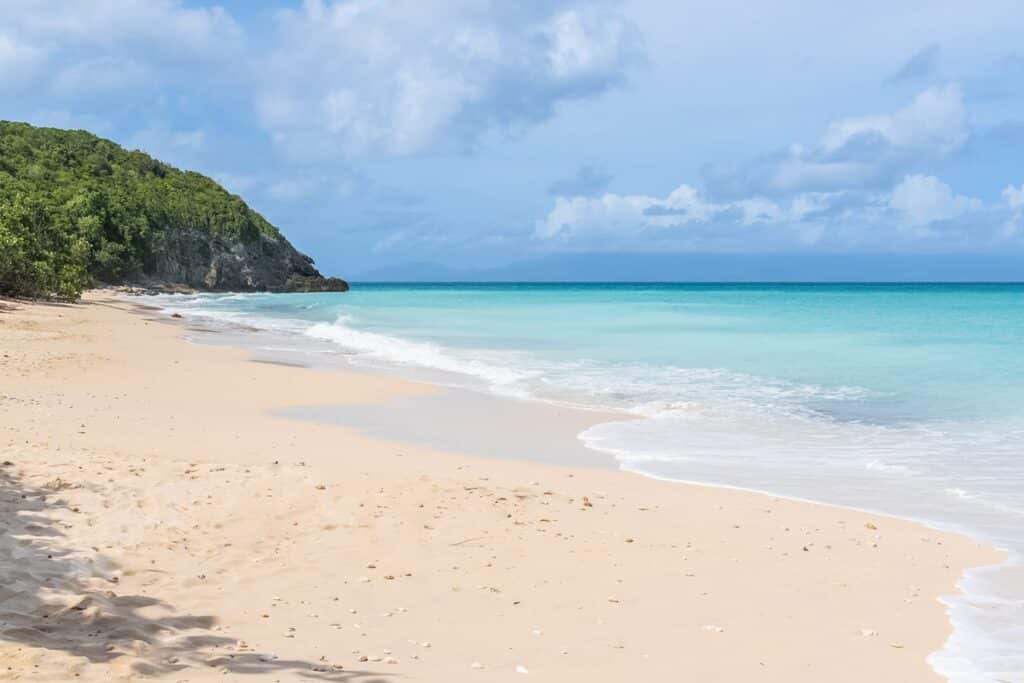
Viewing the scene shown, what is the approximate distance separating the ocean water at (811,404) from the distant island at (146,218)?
4501 cm

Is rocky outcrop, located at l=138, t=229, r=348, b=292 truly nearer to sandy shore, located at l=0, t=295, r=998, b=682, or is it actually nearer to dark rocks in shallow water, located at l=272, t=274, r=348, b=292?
dark rocks in shallow water, located at l=272, t=274, r=348, b=292

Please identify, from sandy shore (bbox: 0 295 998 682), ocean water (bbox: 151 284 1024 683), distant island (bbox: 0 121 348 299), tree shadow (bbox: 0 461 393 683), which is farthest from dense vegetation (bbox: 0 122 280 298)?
tree shadow (bbox: 0 461 393 683)

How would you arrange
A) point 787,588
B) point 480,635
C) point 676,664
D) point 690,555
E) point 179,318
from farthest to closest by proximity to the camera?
1. point 179,318
2. point 690,555
3. point 787,588
4. point 480,635
5. point 676,664

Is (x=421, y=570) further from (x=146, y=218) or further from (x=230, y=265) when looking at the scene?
(x=230, y=265)

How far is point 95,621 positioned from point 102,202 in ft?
284

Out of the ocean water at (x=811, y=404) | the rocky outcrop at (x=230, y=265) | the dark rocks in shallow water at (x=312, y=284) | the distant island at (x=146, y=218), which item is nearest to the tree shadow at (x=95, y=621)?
the ocean water at (x=811, y=404)

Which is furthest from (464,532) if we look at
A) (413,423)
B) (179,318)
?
(179,318)

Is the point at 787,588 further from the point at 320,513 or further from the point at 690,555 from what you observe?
the point at 320,513

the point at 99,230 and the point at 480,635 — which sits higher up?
the point at 99,230

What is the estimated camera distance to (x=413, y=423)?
48.6ft

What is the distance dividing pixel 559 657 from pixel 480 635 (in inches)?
23.6

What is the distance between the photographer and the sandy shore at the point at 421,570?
5.36 m

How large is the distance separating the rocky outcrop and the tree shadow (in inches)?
3419

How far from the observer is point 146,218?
89.8 meters
